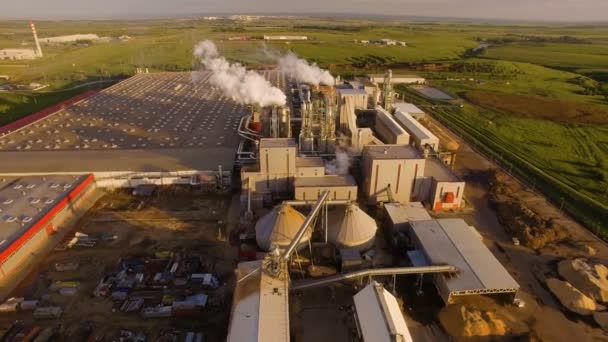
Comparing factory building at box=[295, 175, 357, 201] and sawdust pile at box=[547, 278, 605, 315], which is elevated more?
factory building at box=[295, 175, 357, 201]

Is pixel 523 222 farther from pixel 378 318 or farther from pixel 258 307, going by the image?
pixel 258 307

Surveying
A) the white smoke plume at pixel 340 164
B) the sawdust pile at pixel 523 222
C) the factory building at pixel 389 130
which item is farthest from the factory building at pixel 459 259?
the factory building at pixel 389 130

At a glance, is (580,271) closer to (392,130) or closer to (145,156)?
(392,130)

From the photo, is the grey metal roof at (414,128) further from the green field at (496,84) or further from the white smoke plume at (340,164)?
the white smoke plume at (340,164)

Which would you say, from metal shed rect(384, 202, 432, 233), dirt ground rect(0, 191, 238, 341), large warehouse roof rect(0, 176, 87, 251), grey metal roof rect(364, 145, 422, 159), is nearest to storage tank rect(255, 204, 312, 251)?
dirt ground rect(0, 191, 238, 341)

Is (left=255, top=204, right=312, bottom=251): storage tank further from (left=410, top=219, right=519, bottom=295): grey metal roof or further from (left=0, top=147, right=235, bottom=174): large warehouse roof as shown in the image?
(left=0, top=147, right=235, bottom=174): large warehouse roof

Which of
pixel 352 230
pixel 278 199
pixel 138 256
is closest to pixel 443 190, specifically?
pixel 352 230
